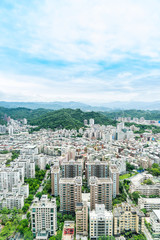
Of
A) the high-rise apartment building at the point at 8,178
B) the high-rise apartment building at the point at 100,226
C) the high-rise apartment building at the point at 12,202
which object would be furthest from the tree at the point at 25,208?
the high-rise apartment building at the point at 100,226

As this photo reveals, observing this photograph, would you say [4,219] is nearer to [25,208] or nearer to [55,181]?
[25,208]

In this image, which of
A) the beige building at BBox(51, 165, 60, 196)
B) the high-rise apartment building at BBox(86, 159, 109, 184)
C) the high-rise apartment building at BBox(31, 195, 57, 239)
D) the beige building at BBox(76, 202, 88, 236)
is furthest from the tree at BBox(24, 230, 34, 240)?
the high-rise apartment building at BBox(86, 159, 109, 184)

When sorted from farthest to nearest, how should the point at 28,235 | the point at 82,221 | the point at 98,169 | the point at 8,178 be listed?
the point at 98,169, the point at 8,178, the point at 82,221, the point at 28,235

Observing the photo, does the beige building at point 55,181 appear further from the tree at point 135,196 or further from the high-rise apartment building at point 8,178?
the tree at point 135,196

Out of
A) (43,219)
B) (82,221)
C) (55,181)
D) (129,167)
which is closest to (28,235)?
(43,219)

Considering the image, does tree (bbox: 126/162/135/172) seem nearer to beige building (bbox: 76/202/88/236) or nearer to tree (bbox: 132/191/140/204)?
tree (bbox: 132/191/140/204)

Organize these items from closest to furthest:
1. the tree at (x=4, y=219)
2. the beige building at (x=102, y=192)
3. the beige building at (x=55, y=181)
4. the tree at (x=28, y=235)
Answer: the tree at (x=28, y=235), the tree at (x=4, y=219), the beige building at (x=102, y=192), the beige building at (x=55, y=181)

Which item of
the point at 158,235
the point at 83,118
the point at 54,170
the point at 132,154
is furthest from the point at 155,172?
the point at 83,118

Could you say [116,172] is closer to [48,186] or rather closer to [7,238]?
[48,186]
